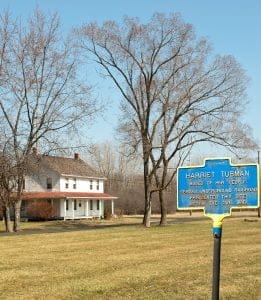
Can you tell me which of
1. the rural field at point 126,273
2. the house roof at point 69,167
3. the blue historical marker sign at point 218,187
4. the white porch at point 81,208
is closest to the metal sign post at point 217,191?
the blue historical marker sign at point 218,187

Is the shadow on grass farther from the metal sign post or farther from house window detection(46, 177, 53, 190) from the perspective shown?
the metal sign post

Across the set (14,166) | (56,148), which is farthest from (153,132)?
(14,166)

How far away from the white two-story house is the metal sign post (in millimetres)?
48813

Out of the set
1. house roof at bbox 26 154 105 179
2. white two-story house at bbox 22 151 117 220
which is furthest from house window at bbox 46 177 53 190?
house roof at bbox 26 154 105 179

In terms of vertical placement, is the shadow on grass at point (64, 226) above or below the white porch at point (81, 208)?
below

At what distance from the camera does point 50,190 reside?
60344 millimetres

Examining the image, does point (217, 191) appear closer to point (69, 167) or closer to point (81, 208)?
point (69, 167)

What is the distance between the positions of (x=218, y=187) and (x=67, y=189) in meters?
54.8

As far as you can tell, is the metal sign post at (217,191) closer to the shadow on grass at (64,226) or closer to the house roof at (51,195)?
the shadow on grass at (64,226)

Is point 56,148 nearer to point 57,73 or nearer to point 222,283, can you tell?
point 57,73

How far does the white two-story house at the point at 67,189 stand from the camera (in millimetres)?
58812

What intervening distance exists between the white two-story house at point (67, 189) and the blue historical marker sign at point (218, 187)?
48791mm

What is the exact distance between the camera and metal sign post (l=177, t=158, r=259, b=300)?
22.4 feet

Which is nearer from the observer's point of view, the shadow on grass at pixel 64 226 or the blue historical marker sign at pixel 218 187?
the blue historical marker sign at pixel 218 187
